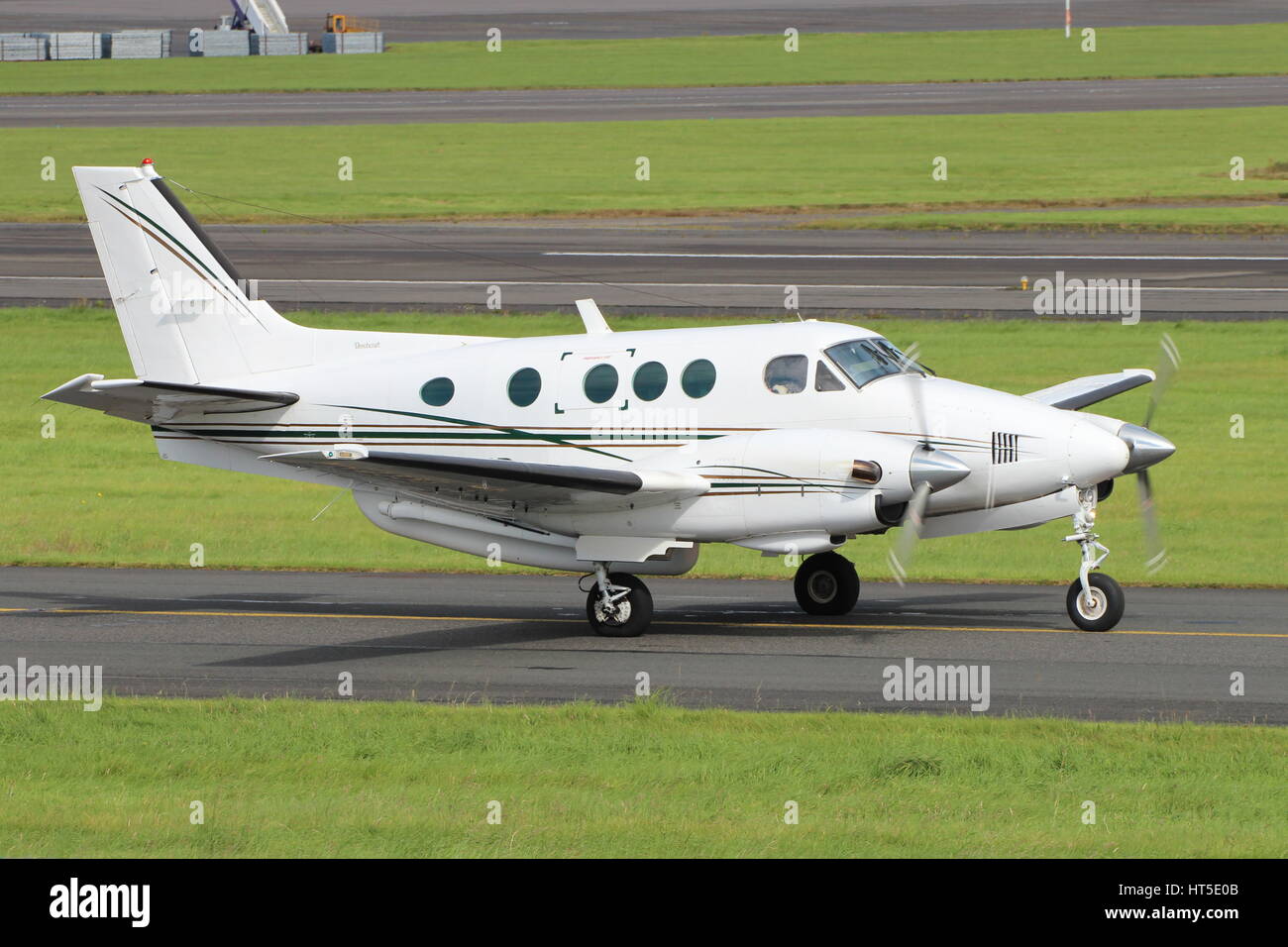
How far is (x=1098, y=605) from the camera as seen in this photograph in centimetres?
1841

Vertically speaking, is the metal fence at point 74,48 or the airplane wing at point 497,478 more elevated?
the metal fence at point 74,48

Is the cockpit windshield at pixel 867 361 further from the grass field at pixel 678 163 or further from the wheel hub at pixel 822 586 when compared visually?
the grass field at pixel 678 163

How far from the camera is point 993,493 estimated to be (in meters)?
18.3

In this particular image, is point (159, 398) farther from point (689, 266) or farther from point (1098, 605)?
point (689, 266)

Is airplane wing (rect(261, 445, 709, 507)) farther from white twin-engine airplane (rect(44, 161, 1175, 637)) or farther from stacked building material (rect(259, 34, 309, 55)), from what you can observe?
stacked building material (rect(259, 34, 309, 55))

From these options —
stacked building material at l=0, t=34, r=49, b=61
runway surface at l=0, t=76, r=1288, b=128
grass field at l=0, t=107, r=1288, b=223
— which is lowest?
grass field at l=0, t=107, r=1288, b=223

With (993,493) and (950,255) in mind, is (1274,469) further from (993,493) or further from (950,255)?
(950,255)

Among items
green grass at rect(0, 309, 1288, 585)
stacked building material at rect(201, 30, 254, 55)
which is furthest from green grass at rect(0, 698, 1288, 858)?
stacked building material at rect(201, 30, 254, 55)

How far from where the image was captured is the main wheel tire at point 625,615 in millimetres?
19016

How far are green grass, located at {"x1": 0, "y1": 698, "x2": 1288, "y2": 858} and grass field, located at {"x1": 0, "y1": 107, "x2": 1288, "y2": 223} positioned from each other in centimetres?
4219

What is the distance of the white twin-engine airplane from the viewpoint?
18.2 m

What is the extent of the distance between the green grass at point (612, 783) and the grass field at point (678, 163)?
42.2m

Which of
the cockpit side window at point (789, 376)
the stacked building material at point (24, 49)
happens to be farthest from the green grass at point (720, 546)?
the stacked building material at point (24, 49)

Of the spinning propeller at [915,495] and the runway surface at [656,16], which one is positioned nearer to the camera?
the spinning propeller at [915,495]
